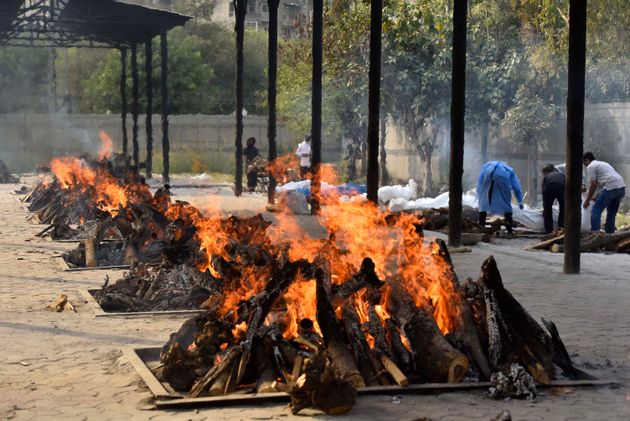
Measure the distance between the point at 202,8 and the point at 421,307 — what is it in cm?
8513

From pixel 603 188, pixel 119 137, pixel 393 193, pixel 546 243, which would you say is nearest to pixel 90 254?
pixel 546 243

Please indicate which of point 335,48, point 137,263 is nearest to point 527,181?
point 335,48

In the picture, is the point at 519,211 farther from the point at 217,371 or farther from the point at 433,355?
the point at 217,371

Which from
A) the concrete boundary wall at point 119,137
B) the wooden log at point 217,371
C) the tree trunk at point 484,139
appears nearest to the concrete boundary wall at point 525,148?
the tree trunk at point 484,139

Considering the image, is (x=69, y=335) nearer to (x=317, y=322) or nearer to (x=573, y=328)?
(x=317, y=322)

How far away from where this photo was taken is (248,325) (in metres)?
7.77

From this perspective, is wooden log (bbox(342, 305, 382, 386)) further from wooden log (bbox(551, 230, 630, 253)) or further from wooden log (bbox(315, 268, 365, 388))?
wooden log (bbox(551, 230, 630, 253))

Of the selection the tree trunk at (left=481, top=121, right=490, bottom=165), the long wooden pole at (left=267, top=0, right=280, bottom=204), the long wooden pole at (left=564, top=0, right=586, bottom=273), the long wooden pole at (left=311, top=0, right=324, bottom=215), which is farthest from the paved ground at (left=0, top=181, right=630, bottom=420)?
the tree trunk at (left=481, top=121, right=490, bottom=165)

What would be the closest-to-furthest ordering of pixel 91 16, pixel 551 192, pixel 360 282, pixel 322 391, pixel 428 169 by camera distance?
pixel 322 391, pixel 360 282, pixel 551 192, pixel 91 16, pixel 428 169

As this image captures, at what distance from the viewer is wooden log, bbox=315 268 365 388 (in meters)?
7.31

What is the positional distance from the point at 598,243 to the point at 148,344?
9.95 metres

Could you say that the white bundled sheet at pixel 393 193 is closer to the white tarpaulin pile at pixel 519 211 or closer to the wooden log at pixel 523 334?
the white tarpaulin pile at pixel 519 211

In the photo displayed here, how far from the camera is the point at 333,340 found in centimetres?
761

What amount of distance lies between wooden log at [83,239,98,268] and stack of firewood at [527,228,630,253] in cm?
707
